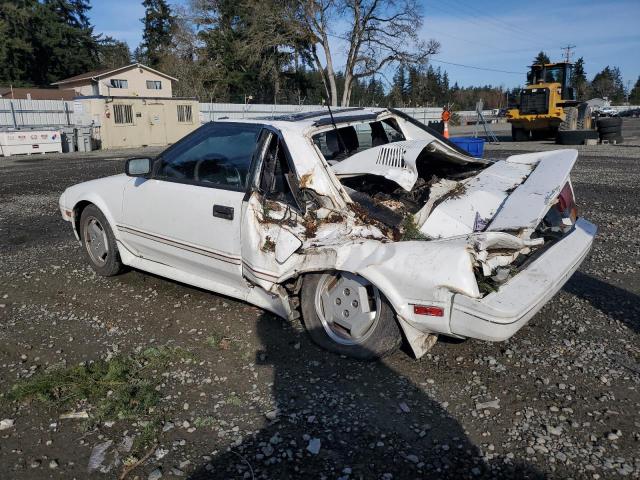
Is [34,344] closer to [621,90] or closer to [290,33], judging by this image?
[290,33]

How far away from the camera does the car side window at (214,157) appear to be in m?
4.00

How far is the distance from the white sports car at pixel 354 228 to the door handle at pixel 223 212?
0.01 m

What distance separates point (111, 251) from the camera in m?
5.07

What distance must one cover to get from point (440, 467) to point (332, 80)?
46132 millimetres

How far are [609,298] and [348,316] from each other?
8.33 ft

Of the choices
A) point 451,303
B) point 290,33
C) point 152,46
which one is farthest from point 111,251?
point 152,46

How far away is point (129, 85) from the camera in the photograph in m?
45.1

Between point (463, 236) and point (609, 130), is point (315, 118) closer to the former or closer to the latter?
point (463, 236)

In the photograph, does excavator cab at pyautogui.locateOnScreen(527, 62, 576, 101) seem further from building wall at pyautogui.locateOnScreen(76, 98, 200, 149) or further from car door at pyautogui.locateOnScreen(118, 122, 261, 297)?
car door at pyautogui.locateOnScreen(118, 122, 261, 297)

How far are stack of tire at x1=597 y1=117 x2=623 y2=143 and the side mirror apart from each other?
66.8 feet

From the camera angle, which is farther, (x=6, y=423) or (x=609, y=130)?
(x=609, y=130)

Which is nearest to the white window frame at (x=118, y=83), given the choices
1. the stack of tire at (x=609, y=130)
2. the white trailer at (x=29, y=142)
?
the white trailer at (x=29, y=142)

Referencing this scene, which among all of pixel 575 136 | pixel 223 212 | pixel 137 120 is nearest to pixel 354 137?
pixel 223 212

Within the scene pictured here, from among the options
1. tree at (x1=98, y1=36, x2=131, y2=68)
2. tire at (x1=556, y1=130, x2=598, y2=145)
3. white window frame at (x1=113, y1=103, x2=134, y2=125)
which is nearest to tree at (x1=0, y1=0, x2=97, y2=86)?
tree at (x1=98, y1=36, x2=131, y2=68)
